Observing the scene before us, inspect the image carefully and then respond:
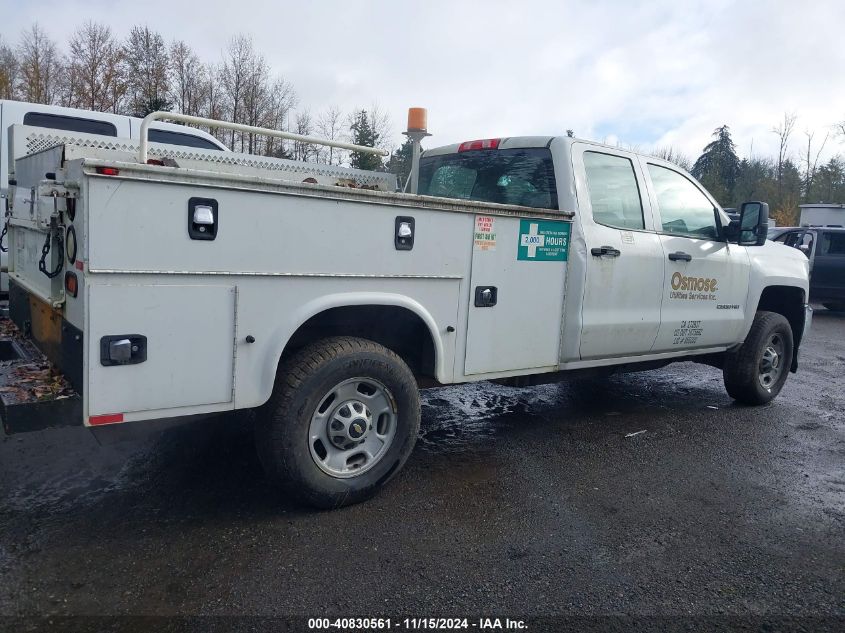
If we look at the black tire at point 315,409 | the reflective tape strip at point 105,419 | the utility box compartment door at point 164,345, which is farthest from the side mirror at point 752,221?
the reflective tape strip at point 105,419

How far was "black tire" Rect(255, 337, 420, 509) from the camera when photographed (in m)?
3.30

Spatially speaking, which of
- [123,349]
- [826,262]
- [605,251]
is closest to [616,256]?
[605,251]

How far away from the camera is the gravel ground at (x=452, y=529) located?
285 cm

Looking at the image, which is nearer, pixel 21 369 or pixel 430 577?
pixel 430 577

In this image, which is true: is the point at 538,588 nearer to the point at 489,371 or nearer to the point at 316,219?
the point at 489,371

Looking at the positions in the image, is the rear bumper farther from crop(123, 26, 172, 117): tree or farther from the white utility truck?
crop(123, 26, 172, 117): tree

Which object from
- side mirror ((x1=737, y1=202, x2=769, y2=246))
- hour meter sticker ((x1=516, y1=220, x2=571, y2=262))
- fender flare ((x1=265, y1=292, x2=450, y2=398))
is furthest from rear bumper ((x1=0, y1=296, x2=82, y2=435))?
side mirror ((x1=737, y1=202, x2=769, y2=246))

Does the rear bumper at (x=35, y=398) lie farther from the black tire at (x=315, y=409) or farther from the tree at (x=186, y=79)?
the tree at (x=186, y=79)

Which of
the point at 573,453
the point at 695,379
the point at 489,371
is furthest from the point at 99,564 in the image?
the point at 695,379

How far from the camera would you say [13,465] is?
3.99 metres

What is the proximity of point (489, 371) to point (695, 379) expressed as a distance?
428 cm

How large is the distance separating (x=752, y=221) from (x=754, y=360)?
51.1 inches

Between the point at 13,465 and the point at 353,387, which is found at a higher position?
the point at 353,387

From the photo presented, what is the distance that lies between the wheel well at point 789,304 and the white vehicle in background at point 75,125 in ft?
19.2
